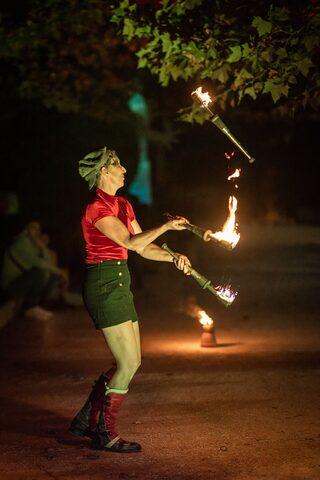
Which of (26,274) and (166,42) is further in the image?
(26,274)

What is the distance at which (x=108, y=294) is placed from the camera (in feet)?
24.3

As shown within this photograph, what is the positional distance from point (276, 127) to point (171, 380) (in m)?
31.6

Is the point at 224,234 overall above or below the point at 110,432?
above

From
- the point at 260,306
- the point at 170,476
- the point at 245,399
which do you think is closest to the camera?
the point at 170,476

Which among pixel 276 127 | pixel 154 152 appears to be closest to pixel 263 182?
pixel 276 127

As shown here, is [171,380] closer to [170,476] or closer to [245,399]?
[245,399]

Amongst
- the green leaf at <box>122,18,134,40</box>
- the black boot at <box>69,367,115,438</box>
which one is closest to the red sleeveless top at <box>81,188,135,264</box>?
the black boot at <box>69,367,115,438</box>

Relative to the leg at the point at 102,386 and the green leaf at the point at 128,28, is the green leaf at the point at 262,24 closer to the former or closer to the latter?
the green leaf at the point at 128,28

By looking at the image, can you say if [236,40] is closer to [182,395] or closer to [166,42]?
[166,42]

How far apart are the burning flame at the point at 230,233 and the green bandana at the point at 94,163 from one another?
0.98 metres

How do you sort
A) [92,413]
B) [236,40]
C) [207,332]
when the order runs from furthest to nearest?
[207,332]
[236,40]
[92,413]

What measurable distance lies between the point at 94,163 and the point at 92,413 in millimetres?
1859

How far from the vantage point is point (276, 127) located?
40875 millimetres

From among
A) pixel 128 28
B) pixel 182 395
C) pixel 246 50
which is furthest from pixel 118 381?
pixel 128 28
